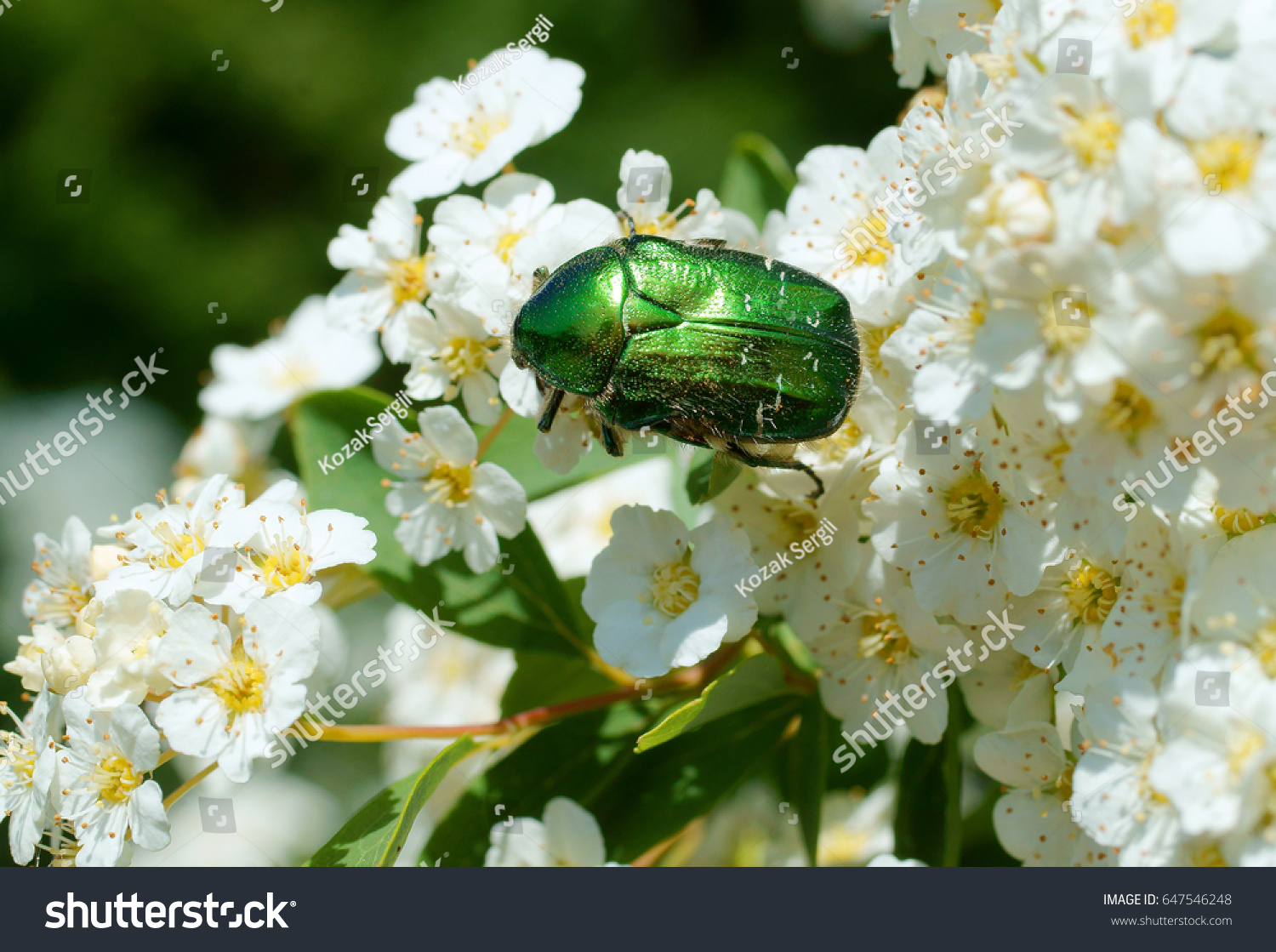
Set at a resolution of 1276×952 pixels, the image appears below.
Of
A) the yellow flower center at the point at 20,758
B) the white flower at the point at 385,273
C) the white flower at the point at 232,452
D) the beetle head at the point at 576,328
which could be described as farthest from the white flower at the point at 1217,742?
the white flower at the point at 232,452

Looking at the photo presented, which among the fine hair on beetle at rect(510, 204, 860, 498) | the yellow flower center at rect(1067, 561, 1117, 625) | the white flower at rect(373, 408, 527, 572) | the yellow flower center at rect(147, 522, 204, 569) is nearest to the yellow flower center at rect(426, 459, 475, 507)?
the white flower at rect(373, 408, 527, 572)

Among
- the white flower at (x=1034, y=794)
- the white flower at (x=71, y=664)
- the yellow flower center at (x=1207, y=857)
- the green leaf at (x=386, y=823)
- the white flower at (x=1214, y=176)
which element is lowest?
the white flower at (x=1034, y=794)

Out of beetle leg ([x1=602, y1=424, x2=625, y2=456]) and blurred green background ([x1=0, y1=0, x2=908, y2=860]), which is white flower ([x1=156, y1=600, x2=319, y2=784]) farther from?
blurred green background ([x1=0, y1=0, x2=908, y2=860])

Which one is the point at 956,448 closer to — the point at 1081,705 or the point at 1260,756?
the point at 1081,705

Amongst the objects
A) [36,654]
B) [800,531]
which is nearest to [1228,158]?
[800,531]

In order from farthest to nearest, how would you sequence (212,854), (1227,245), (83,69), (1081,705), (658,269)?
(83,69) → (212,854) → (658,269) → (1081,705) → (1227,245)

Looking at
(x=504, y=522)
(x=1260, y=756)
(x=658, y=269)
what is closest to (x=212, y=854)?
(x=504, y=522)

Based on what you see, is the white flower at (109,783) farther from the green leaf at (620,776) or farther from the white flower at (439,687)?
the white flower at (439,687)
